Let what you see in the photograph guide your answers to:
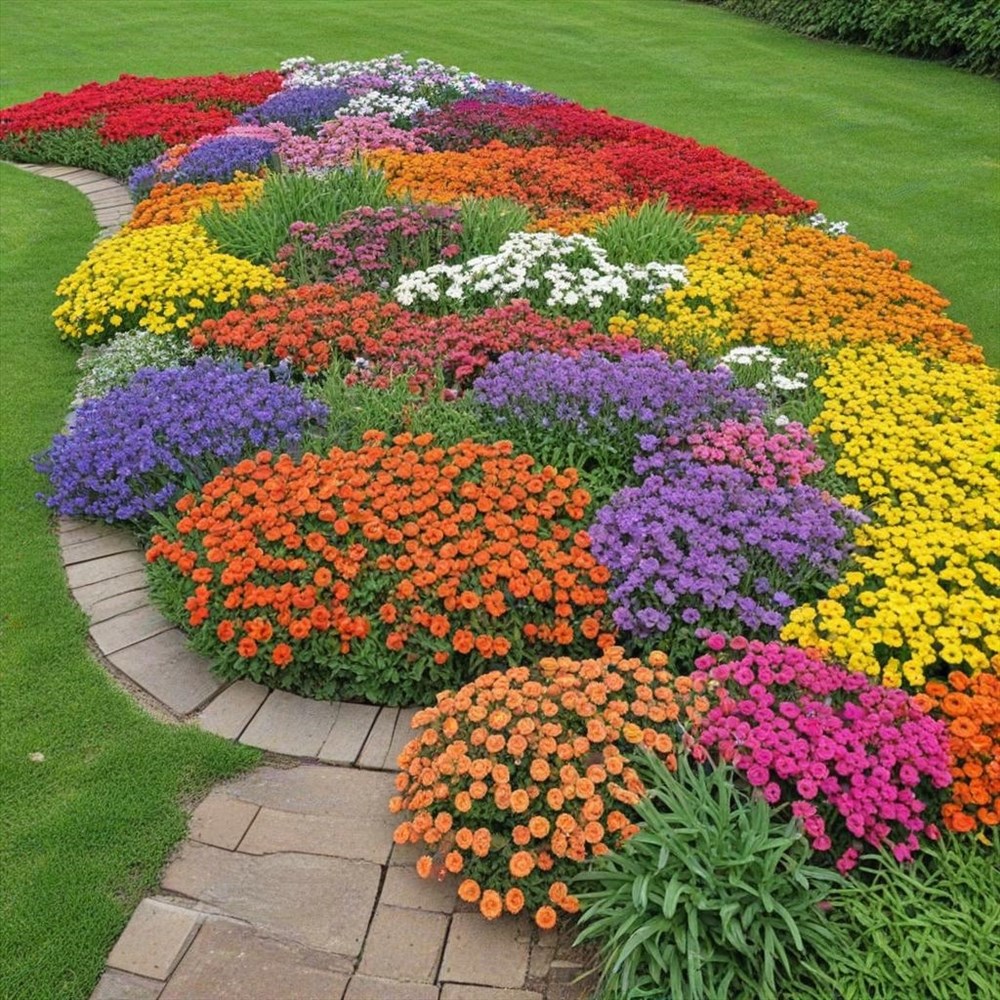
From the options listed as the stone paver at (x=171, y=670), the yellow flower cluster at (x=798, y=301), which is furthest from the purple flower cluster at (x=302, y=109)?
the stone paver at (x=171, y=670)

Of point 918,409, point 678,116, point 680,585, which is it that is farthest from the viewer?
point 678,116

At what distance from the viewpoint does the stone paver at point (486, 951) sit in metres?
2.72

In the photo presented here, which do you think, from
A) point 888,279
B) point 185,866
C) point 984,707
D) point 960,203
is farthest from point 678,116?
point 185,866

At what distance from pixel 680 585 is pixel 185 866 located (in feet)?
6.69

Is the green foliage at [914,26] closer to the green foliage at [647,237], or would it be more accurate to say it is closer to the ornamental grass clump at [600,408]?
the green foliage at [647,237]

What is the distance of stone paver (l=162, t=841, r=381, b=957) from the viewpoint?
2.85 metres

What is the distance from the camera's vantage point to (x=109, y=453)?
455 cm

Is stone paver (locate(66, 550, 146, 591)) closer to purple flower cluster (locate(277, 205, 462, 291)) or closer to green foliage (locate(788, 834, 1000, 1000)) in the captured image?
purple flower cluster (locate(277, 205, 462, 291))

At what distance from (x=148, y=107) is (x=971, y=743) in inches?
463

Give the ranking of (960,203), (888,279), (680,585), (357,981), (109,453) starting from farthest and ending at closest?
(960,203), (888,279), (109,453), (680,585), (357,981)

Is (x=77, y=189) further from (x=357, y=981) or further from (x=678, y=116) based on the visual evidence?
(x=357, y=981)

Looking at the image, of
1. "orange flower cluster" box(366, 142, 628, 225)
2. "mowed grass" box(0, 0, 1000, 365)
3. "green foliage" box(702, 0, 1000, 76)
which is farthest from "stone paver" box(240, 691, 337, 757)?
"green foliage" box(702, 0, 1000, 76)

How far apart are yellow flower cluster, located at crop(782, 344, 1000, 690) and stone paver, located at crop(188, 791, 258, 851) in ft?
6.88

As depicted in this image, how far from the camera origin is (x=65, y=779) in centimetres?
337
